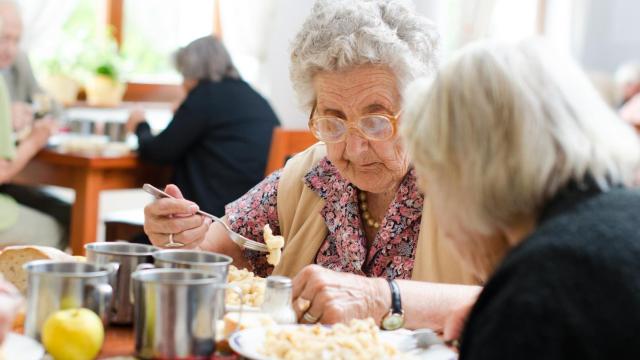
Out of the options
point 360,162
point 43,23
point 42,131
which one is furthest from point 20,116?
point 360,162

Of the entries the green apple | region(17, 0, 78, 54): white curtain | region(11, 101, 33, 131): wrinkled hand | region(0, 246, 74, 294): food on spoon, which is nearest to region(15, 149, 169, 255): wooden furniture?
region(11, 101, 33, 131): wrinkled hand

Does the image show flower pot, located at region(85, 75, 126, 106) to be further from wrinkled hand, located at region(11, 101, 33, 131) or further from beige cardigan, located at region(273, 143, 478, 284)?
beige cardigan, located at region(273, 143, 478, 284)

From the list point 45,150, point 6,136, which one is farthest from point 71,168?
point 6,136

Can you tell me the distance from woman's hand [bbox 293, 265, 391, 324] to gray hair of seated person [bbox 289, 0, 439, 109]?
1.85 feet

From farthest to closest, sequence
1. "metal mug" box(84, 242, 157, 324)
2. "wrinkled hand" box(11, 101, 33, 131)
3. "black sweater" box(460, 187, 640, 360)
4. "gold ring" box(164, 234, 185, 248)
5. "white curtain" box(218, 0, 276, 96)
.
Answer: "white curtain" box(218, 0, 276, 96) < "wrinkled hand" box(11, 101, 33, 131) < "gold ring" box(164, 234, 185, 248) < "metal mug" box(84, 242, 157, 324) < "black sweater" box(460, 187, 640, 360)

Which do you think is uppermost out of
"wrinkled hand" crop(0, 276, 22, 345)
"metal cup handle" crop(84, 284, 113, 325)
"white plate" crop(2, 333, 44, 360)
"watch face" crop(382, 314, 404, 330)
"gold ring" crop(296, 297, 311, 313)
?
"wrinkled hand" crop(0, 276, 22, 345)

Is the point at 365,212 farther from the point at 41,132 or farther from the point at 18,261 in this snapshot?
the point at 41,132

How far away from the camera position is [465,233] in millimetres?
1283

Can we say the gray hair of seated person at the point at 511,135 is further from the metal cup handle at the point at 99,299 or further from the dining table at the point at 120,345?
the metal cup handle at the point at 99,299

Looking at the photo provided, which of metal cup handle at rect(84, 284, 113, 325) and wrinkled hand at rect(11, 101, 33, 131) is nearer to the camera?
metal cup handle at rect(84, 284, 113, 325)

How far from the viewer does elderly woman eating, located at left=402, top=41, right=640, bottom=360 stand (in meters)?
1.09

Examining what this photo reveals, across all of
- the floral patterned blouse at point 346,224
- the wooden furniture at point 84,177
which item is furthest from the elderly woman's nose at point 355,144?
the wooden furniture at point 84,177

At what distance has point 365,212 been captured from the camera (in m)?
2.23

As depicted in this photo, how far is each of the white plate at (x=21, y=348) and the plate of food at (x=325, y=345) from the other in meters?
0.28
